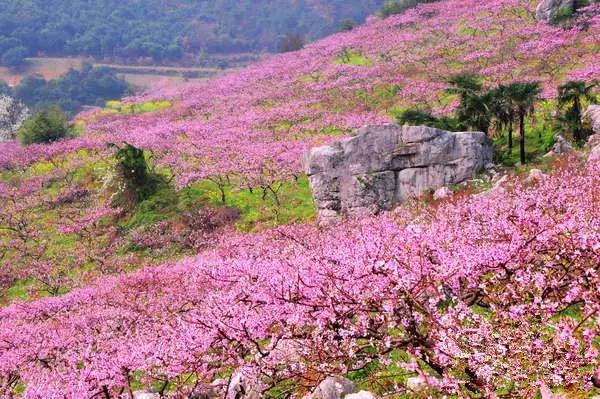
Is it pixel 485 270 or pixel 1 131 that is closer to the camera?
pixel 485 270

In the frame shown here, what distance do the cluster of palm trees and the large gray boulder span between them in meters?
2.09

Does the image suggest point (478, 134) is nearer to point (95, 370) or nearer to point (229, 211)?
point (229, 211)

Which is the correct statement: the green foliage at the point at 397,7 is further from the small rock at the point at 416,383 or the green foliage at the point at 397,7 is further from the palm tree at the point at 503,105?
the small rock at the point at 416,383

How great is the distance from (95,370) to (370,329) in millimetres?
5622

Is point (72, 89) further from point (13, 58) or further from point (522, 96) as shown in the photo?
point (522, 96)

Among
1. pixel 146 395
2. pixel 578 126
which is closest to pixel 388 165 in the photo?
pixel 578 126

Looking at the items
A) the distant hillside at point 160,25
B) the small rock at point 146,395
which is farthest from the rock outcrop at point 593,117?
the distant hillside at point 160,25

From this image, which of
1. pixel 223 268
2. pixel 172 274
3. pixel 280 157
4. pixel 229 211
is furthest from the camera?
pixel 280 157

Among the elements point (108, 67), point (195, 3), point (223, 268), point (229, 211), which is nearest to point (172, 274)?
point (223, 268)

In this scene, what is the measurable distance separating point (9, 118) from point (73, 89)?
52066mm

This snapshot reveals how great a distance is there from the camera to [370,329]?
28.3 feet

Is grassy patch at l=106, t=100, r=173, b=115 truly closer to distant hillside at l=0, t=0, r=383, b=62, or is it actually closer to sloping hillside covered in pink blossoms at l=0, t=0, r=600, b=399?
sloping hillside covered in pink blossoms at l=0, t=0, r=600, b=399

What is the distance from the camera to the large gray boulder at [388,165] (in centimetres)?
2691

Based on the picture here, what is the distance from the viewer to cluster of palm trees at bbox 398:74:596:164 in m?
27.1
